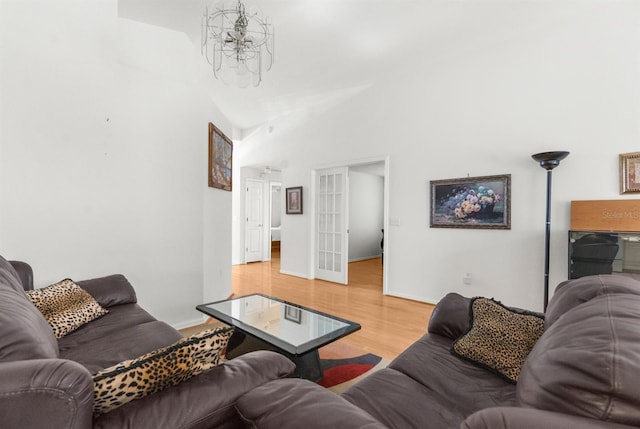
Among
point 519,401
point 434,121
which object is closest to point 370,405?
point 519,401

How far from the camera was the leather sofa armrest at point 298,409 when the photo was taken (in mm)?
740

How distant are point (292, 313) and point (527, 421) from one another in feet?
6.42

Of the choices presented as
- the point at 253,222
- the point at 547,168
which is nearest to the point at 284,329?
the point at 547,168

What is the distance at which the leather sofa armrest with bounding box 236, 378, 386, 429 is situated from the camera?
2.43 feet

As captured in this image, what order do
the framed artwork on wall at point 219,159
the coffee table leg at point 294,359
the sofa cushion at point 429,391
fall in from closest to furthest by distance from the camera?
the sofa cushion at point 429,391
the coffee table leg at point 294,359
the framed artwork on wall at point 219,159

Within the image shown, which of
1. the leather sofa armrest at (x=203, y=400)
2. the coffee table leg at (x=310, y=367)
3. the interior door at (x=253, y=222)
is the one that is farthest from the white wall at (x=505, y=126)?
the leather sofa armrest at (x=203, y=400)

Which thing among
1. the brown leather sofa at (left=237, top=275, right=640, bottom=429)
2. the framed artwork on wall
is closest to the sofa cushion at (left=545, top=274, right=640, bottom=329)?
the brown leather sofa at (left=237, top=275, right=640, bottom=429)

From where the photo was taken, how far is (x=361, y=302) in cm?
404

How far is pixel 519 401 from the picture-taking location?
2.61ft

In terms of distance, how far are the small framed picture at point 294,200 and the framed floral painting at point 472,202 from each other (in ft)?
8.10

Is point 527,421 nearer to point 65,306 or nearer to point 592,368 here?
point 592,368

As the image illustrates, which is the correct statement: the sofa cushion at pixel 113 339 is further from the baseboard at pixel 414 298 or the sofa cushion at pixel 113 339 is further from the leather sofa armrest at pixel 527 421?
the baseboard at pixel 414 298

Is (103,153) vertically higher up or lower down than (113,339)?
higher up

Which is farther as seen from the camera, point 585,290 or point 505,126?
point 505,126
